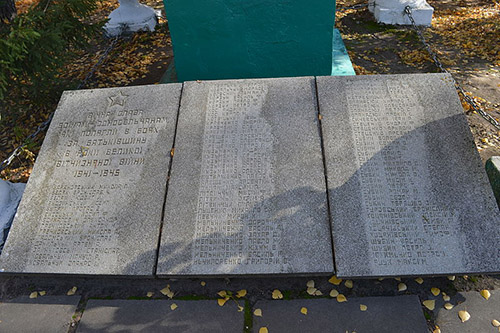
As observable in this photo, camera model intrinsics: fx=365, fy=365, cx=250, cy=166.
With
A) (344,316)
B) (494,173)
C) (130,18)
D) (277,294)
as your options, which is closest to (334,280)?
(344,316)

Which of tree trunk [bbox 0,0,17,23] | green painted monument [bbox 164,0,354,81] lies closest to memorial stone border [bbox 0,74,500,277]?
green painted monument [bbox 164,0,354,81]

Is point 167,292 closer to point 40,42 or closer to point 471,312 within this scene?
point 471,312

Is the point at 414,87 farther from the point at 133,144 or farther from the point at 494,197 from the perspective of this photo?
the point at 133,144

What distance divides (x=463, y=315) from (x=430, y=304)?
0.74 feet

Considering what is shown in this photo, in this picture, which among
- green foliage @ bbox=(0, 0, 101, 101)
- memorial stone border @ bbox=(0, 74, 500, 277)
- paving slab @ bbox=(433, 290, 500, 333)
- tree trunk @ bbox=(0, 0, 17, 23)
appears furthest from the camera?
tree trunk @ bbox=(0, 0, 17, 23)

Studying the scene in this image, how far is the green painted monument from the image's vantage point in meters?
4.40

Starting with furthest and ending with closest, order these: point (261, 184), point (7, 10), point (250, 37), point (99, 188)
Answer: point (7, 10) → point (250, 37) → point (99, 188) → point (261, 184)

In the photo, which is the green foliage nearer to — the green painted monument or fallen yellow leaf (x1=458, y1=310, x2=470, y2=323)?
the green painted monument

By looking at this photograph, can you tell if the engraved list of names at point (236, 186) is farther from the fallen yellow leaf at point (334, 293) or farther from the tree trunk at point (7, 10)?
the tree trunk at point (7, 10)

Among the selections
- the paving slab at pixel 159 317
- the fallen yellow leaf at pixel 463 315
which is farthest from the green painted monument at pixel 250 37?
the fallen yellow leaf at pixel 463 315

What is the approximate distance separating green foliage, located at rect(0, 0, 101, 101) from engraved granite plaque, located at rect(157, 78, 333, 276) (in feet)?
5.90

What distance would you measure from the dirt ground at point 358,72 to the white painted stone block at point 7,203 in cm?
48

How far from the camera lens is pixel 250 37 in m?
4.59

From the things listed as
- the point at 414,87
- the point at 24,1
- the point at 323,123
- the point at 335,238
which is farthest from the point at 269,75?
the point at 24,1
